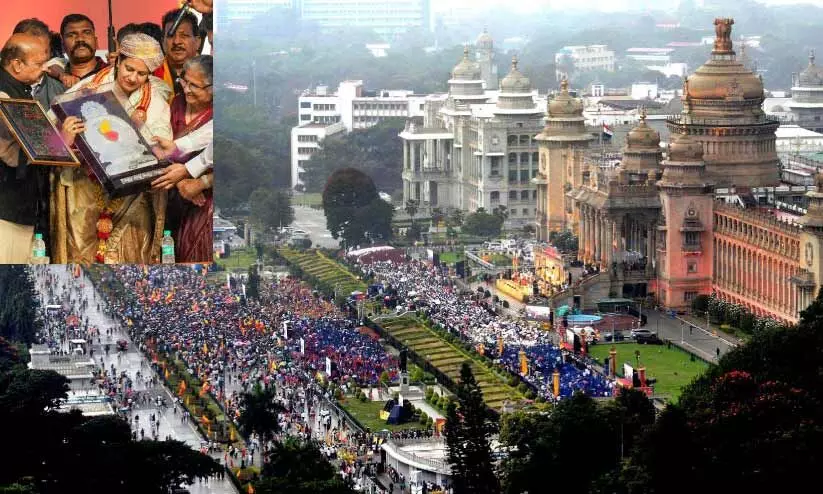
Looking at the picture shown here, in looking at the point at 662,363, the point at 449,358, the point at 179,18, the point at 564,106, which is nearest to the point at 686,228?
the point at 662,363

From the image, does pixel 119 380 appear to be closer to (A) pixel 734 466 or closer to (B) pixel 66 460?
(B) pixel 66 460

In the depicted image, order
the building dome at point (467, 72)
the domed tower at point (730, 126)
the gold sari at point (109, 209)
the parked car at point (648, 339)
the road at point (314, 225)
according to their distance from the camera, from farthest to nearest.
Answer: the building dome at point (467, 72) → the road at point (314, 225) → the domed tower at point (730, 126) → the parked car at point (648, 339) → the gold sari at point (109, 209)

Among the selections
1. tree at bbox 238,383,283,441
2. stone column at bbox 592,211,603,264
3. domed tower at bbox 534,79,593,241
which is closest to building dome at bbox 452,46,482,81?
domed tower at bbox 534,79,593,241

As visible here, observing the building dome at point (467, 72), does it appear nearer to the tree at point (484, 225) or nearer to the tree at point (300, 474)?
the tree at point (484, 225)

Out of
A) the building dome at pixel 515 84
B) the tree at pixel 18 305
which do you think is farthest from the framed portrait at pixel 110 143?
the building dome at pixel 515 84

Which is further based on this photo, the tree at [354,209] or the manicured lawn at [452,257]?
the tree at [354,209]

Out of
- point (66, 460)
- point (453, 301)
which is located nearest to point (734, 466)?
point (66, 460)

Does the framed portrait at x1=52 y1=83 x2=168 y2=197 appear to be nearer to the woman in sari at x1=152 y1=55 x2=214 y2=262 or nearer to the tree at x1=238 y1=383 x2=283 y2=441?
the woman in sari at x1=152 y1=55 x2=214 y2=262
